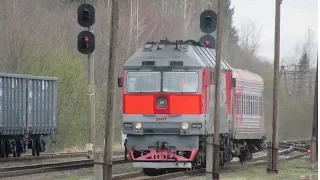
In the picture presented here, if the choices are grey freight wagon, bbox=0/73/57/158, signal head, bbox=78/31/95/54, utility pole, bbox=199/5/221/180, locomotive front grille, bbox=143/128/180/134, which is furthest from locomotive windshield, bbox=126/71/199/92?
grey freight wagon, bbox=0/73/57/158

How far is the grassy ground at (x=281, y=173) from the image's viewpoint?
2308cm

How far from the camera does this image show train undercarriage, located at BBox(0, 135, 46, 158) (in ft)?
94.7

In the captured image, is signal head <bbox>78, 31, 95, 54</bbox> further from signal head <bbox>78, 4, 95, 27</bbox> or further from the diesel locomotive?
signal head <bbox>78, 4, 95, 27</bbox>

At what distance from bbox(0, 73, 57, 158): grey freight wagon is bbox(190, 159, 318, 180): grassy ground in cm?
854

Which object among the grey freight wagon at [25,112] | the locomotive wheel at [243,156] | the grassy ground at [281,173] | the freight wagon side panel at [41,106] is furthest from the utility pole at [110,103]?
the freight wagon side panel at [41,106]

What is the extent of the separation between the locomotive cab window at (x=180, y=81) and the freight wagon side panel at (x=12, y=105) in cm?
861

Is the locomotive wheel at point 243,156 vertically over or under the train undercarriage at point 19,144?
under

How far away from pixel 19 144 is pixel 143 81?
944cm

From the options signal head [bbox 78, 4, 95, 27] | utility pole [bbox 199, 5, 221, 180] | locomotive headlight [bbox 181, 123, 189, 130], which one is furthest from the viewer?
signal head [bbox 78, 4, 95, 27]

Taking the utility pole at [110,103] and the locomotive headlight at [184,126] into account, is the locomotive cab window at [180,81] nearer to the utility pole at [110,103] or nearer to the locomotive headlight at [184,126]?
the locomotive headlight at [184,126]

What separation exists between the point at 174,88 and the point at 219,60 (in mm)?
1701

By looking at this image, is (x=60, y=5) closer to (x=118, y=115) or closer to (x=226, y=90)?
(x=118, y=115)

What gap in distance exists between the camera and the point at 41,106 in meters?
31.8

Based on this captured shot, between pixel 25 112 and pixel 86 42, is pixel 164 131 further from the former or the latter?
pixel 25 112
